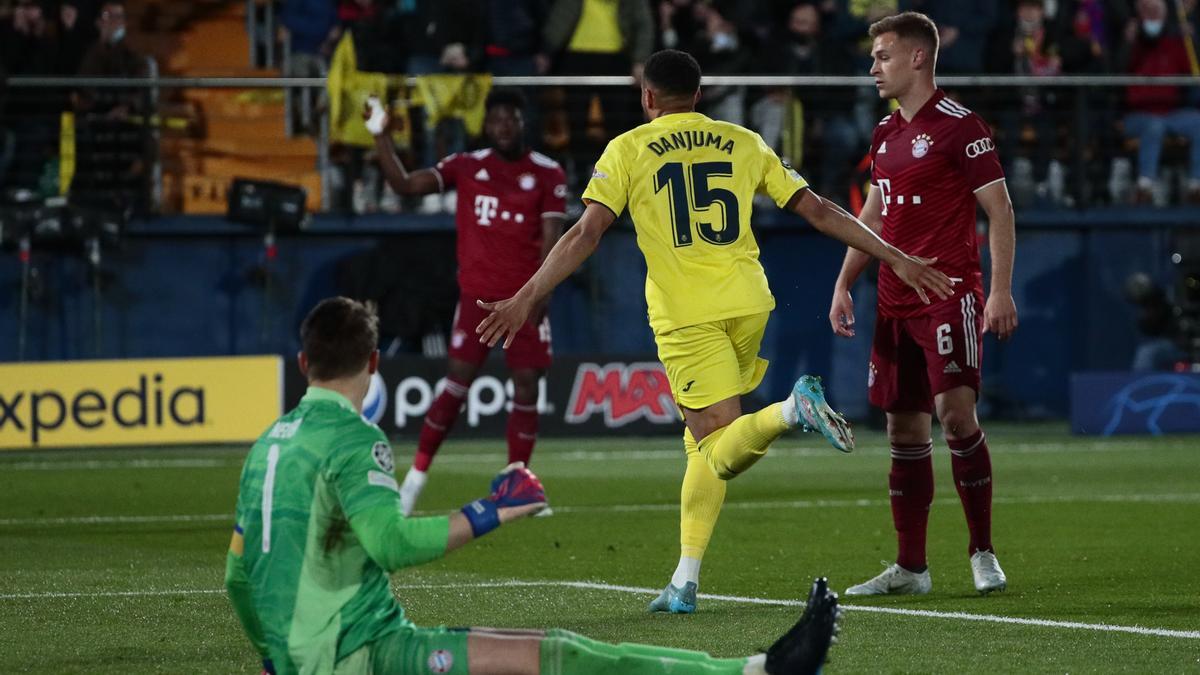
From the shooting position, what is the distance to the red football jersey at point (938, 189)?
26.9 ft

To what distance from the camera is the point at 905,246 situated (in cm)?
834

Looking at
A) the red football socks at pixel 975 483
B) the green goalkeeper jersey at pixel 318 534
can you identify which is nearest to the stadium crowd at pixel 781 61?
the red football socks at pixel 975 483

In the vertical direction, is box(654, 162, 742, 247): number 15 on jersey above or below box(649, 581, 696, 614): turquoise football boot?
above

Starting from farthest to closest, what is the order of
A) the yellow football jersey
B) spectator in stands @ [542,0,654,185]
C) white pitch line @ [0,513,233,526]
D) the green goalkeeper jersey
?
spectator in stands @ [542,0,654,185] < white pitch line @ [0,513,233,526] < the yellow football jersey < the green goalkeeper jersey

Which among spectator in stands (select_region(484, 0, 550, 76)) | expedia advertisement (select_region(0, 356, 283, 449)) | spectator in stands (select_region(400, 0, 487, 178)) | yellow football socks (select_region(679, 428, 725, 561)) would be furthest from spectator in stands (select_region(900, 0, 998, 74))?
yellow football socks (select_region(679, 428, 725, 561))

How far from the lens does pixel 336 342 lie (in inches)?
192

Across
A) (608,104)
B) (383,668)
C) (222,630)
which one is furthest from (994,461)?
(383,668)

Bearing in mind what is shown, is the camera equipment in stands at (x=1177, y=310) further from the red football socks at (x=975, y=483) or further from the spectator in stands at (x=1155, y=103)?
the red football socks at (x=975, y=483)

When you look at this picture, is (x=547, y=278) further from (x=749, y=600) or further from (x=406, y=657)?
(x=406, y=657)

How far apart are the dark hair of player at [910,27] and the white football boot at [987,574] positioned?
2083 mm

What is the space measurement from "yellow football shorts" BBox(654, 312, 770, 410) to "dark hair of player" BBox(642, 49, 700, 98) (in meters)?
0.89

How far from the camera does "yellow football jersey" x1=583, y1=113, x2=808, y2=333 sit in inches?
303

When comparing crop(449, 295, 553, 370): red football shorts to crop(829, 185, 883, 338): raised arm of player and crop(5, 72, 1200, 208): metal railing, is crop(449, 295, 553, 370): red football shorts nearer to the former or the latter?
crop(829, 185, 883, 338): raised arm of player

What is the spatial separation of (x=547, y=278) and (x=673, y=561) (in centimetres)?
288
